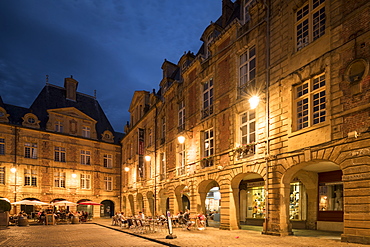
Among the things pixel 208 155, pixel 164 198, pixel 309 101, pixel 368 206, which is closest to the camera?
pixel 368 206

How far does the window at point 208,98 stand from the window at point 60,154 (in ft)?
75.6

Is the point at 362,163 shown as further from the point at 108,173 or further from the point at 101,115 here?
the point at 101,115

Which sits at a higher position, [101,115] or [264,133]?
[101,115]

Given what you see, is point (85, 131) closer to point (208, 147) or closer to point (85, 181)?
point (85, 181)

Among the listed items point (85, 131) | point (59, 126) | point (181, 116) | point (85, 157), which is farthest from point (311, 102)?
point (85, 131)

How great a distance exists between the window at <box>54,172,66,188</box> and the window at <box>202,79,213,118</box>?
23.3m

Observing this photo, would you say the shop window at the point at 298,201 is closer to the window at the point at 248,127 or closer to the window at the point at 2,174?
the window at the point at 248,127

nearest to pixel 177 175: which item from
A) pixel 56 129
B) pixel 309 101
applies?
pixel 309 101

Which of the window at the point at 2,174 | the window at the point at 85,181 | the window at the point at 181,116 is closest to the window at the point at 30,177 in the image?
the window at the point at 2,174

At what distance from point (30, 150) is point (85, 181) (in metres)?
7.40

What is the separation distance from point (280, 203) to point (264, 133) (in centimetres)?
301

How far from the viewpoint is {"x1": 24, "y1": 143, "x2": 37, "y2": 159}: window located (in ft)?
109

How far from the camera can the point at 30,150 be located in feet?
110

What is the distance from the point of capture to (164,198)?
26.0 m
